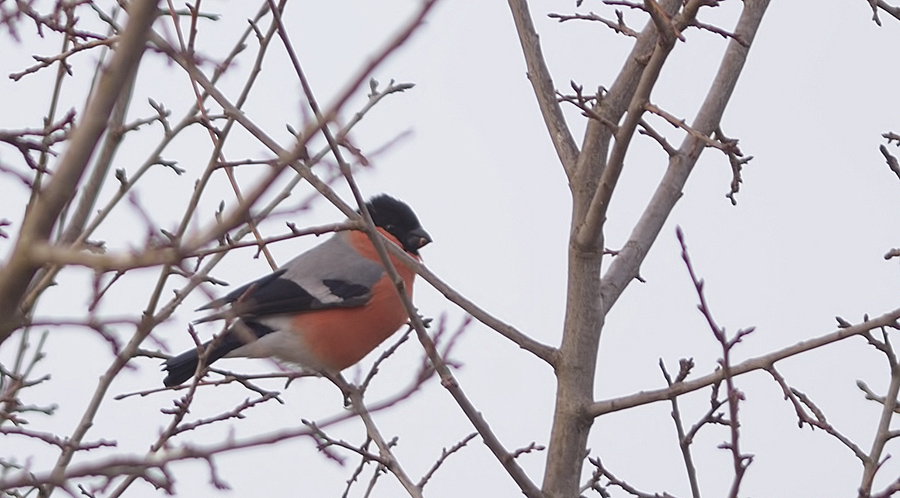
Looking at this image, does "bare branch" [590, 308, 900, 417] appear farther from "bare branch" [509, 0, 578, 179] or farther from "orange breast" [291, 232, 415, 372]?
"orange breast" [291, 232, 415, 372]

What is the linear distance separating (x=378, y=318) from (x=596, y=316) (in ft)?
7.54

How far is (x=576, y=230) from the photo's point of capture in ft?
9.32

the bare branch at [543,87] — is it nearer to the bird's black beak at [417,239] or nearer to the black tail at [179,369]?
the black tail at [179,369]

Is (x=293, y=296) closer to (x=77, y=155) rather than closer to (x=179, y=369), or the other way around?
(x=179, y=369)

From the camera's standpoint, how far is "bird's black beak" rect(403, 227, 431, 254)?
564 centimetres

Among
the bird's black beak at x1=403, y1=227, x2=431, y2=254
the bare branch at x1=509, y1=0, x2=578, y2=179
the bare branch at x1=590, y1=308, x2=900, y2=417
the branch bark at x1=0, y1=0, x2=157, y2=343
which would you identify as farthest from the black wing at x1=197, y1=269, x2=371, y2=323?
the branch bark at x1=0, y1=0, x2=157, y2=343

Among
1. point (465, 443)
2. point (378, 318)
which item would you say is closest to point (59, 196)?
point (465, 443)

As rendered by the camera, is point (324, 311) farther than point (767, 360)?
Yes

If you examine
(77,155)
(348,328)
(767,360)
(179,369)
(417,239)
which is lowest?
(77,155)

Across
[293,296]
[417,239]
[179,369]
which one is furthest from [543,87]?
[417,239]

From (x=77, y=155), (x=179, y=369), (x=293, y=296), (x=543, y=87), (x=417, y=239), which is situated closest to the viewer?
(x=77, y=155)

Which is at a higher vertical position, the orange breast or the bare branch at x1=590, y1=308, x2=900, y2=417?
the orange breast

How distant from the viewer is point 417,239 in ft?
18.5

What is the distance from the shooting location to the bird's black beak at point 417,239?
564cm
